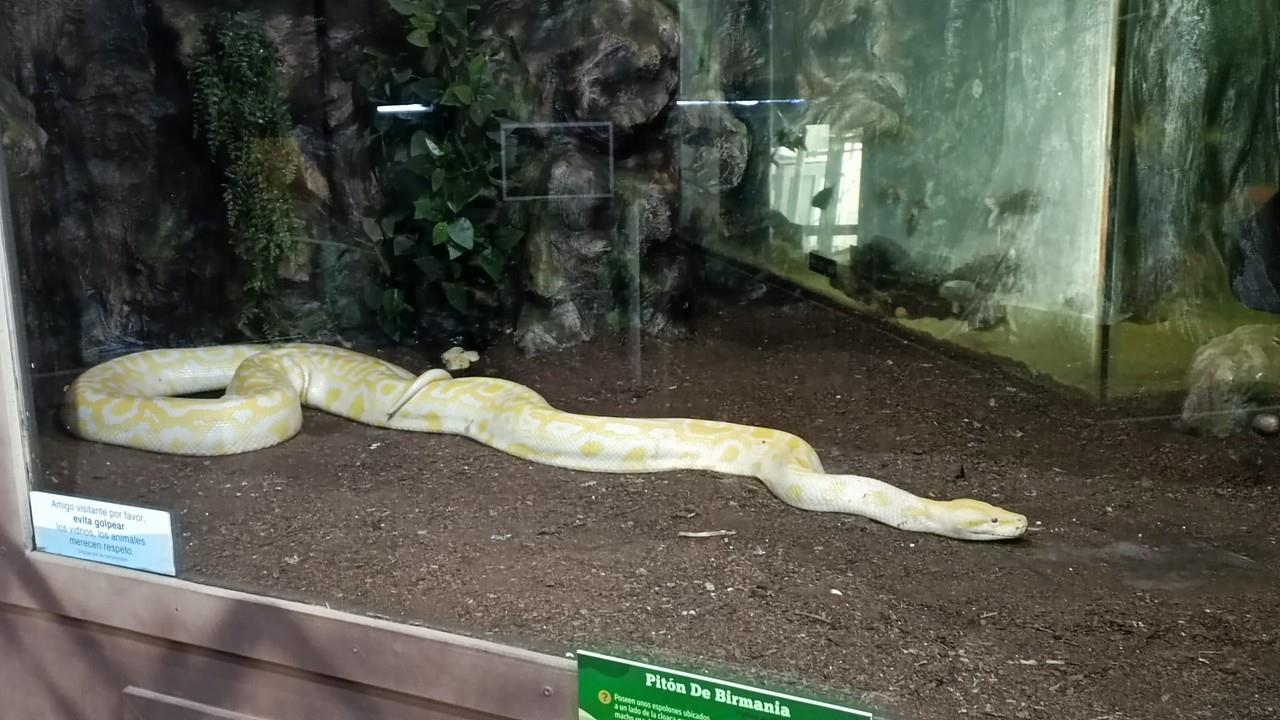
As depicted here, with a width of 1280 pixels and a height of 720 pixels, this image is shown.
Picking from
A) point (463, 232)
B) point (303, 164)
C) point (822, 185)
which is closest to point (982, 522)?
point (822, 185)

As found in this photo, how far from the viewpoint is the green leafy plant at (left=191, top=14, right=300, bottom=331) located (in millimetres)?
3023

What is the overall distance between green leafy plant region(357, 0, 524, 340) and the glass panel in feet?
0.05

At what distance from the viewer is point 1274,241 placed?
2.19 metres

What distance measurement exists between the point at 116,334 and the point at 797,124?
252 cm

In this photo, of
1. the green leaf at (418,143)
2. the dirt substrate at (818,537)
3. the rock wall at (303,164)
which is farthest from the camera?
the green leaf at (418,143)

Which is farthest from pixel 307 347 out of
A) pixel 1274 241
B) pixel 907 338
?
pixel 1274 241

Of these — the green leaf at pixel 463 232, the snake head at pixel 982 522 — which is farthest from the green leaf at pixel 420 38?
the snake head at pixel 982 522

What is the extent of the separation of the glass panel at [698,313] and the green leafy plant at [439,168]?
0.05ft

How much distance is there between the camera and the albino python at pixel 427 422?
2260 millimetres

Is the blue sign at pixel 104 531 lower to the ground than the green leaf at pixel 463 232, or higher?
lower

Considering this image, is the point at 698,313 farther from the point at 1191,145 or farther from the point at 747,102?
the point at 1191,145

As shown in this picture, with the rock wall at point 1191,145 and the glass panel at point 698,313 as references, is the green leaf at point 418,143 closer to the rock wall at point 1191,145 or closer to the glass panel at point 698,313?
the glass panel at point 698,313

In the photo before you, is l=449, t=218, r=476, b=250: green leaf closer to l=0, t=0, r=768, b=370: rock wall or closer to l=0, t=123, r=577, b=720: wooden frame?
l=0, t=0, r=768, b=370: rock wall

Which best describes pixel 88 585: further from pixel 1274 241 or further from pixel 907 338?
pixel 1274 241
